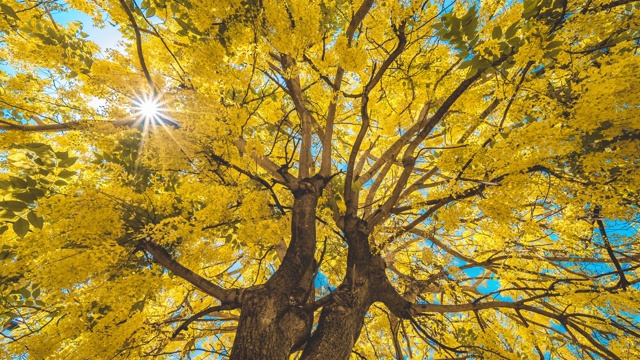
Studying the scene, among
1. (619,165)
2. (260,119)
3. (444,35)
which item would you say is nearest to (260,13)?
(444,35)

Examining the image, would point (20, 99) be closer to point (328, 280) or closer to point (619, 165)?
point (328, 280)

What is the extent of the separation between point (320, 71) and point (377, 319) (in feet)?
14.6

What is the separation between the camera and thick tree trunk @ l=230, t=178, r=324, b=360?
199 centimetres

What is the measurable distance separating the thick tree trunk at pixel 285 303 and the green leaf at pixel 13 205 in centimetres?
186

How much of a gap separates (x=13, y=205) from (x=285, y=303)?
7.35 ft

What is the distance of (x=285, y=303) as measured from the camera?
89.7 inches

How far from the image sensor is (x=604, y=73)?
1729mm

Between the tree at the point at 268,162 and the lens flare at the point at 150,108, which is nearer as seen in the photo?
the tree at the point at 268,162

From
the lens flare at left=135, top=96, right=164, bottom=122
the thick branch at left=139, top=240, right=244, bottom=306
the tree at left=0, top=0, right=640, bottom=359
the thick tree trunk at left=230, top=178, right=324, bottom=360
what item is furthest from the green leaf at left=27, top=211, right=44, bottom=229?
the thick tree trunk at left=230, top=178, right=324, bottom=360

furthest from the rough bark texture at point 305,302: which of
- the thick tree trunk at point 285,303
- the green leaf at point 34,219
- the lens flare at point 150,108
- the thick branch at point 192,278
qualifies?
the green leaf at point 34,219

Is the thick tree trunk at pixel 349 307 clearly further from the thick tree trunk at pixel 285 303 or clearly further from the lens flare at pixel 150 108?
the lens flare at pixel 150 108

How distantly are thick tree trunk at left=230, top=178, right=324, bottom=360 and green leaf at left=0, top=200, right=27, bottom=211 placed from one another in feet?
6.10

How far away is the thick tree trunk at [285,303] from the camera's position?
78.3 inches

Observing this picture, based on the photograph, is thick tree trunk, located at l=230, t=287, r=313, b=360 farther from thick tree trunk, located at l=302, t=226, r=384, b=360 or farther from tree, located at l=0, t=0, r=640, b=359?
thick tree trunk, located at l=302, t=226, r=384, b=360
